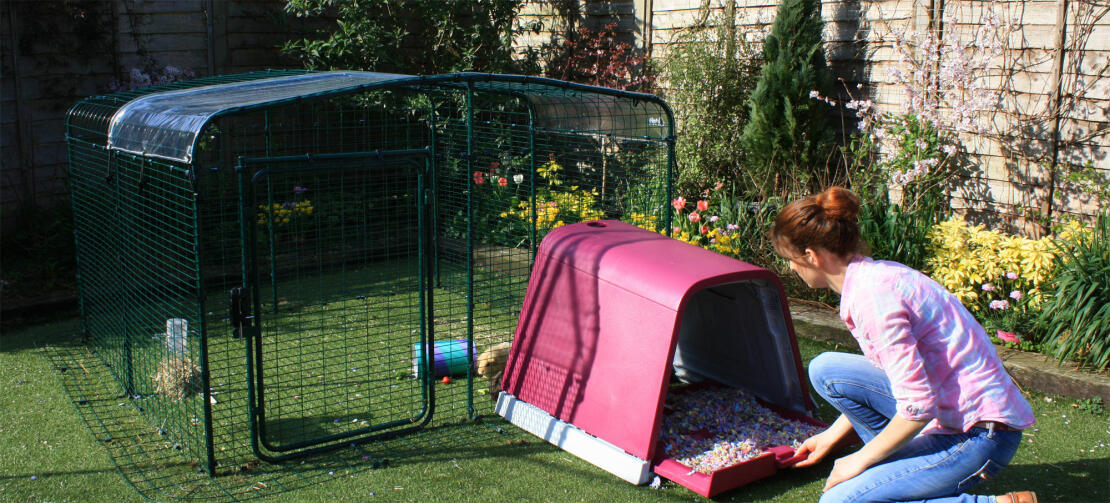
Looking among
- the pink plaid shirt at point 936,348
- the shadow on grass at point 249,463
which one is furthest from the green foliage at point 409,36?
the pink plaid shirt at point 936,348

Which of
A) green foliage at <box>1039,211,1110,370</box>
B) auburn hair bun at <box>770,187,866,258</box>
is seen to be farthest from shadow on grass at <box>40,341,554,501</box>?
green foliage at <box>1039,211,1110,370</box>

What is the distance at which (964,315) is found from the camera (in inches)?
106

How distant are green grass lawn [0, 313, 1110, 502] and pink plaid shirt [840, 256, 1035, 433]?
37.8 inches

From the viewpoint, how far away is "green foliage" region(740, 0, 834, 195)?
20.8 ft

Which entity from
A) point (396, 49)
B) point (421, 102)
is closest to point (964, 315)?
point (421, 102)

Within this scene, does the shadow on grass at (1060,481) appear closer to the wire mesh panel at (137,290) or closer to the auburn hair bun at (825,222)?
the auburn hair bun at (825,222)

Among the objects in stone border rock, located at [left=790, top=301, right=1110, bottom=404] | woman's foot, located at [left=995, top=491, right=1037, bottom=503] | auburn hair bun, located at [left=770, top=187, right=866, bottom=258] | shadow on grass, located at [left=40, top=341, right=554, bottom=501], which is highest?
auburn hair bun, located at [left=770, top=187, right=866, bottom=258]

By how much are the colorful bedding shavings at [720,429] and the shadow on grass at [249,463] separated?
2.06ft

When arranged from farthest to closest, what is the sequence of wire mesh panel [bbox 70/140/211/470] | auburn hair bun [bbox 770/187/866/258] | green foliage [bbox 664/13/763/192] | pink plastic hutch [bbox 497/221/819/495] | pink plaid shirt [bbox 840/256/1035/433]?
green foliage [bbox 664/13/763/192]
wire mesh panel [bbox 70/140/211/470]
pink plastic hutch [bbox 497/221/819/495]
auburn hair bun [bbox 770/187/866/258]
pink plaid shirt [bbox 840/256/1035/433]

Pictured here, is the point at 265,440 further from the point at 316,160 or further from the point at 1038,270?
the point at 1038,270

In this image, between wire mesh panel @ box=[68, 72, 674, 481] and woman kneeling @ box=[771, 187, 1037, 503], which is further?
wire mesh panel @ box=[68, 72, 674, 481]

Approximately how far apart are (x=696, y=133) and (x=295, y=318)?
3.49 meters

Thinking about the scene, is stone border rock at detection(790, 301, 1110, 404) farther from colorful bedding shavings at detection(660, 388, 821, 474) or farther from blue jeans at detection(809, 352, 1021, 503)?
blue jeans at detection(809, 352, 1021, 503)

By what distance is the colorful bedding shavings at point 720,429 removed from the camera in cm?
358
